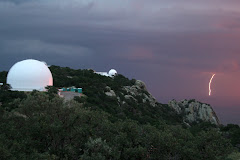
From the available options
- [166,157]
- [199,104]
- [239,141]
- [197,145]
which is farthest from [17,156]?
[199,104]

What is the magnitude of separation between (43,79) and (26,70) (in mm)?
3655

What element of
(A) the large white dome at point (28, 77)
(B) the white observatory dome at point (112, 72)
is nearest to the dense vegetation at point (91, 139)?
(A) the large white dome at point (28, 77)

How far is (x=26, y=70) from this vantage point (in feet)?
198

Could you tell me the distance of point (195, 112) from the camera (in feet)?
274

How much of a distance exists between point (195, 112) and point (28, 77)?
45.7 meters

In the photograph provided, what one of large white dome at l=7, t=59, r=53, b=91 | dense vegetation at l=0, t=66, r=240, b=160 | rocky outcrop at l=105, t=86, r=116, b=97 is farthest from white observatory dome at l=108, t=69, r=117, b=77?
dense vegetation at l=0, t=66, r=240, b=160

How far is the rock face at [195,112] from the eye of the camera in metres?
81.0

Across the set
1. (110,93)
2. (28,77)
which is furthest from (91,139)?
(110,93)

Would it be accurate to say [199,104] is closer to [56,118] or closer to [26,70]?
[26,70]

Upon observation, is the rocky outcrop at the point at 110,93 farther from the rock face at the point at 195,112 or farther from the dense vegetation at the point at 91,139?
the dense vegetation at the point at 91,139

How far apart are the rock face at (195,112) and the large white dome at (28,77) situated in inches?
1533

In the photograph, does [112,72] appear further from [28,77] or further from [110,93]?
[28,77]

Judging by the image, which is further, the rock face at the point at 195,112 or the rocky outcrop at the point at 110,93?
the rock face at the point at 195,112

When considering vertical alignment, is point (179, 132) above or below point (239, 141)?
above
